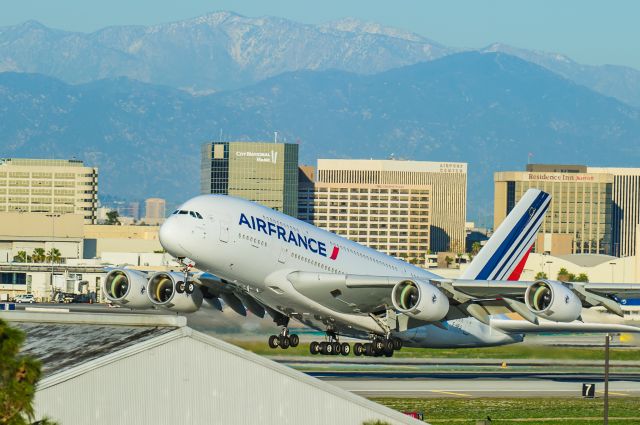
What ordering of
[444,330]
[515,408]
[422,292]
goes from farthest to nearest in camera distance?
1. [515,408]
2. [444,330]
3. [422,292]

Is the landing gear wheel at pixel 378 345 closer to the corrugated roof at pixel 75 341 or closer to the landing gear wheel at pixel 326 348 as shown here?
the landing gear wheel at pixel 326 348

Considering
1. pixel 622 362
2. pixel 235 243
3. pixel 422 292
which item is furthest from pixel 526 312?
pixel 622 362

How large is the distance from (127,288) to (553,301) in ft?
72.2

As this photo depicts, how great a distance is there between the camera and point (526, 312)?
73.1 metres

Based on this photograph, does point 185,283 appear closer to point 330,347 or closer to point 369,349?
point 330,347

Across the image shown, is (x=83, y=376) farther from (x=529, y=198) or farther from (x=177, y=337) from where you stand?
(x=529, y=198)

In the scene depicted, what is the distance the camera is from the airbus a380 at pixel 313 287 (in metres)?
66.2

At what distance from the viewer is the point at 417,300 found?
7062 cm

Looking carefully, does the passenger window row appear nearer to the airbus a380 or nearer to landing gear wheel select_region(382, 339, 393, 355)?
the airbus a380

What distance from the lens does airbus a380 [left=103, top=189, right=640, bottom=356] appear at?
66.2 m

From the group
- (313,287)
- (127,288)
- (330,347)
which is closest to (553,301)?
(313,287)

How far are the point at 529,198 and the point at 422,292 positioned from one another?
25.1 meters

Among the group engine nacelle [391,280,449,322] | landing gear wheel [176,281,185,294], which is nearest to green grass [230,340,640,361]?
engine nacelle [391,280,449,322]

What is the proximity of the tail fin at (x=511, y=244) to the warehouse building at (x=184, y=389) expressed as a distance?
35.1 meters
